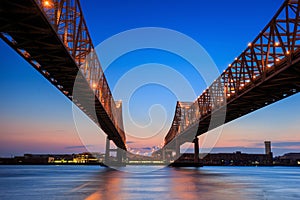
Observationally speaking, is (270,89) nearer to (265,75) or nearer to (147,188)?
(265,75)

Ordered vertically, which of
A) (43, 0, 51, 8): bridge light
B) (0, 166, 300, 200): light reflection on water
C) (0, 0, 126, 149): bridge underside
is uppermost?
(43, 0, 51, 8): bridge light

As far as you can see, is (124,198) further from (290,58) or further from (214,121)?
(214,121)

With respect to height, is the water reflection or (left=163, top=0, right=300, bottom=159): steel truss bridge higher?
(left=163, top=0, right=300, bottom=159): steel truss bridge

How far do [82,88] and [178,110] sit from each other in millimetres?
89686

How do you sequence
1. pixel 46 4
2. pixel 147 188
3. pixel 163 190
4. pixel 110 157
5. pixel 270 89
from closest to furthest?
pixel 46 4, pixel 163 190, pixel 147 188, pixel 270 89, pixel 110 157

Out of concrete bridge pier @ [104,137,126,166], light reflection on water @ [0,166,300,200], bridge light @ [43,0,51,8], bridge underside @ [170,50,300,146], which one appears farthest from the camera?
concrete bridge pier @ [104,137,126,166]

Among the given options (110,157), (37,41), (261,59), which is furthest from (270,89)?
A: (110,157)

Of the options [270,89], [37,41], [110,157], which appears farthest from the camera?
[110,157]

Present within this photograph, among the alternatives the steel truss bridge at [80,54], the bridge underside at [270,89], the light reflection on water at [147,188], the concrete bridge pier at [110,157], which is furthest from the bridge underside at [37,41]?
the concrete bridge pier at [110,157]

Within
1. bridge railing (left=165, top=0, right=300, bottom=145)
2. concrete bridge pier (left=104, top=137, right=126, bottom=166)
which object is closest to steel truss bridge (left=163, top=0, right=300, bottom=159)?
bridge railing (left=165, top=0, right=300, bottom=145)

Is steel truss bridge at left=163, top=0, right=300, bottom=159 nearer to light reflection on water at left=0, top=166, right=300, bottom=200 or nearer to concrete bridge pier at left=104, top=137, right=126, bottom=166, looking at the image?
light reflection on water at left=0, top=166, right=300, bottom=200

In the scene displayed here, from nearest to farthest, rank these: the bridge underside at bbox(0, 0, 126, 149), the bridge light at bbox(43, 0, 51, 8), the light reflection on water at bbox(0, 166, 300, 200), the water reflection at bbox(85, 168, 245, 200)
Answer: the bridge underside at bbox(0, 0, 126, 149), the water reflection at bbox(85, 168, 245, 200), the bridge light at bbox(43, 0, 51, 8), the light reflection on water at bbox(0, 166, 300, 200)

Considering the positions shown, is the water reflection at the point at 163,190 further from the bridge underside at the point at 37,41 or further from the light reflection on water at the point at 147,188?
the bridge underside at the point at 37,41

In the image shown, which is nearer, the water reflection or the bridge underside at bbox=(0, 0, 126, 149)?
the bridge underside at bbox=(0, 0, 126, 149)
